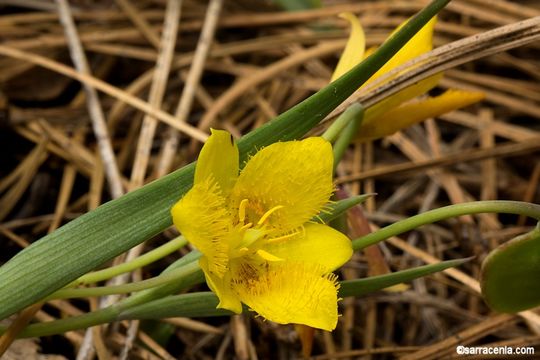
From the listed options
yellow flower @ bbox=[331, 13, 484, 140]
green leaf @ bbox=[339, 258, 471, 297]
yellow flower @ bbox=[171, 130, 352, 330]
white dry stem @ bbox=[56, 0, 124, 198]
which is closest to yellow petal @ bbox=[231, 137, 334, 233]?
yellow flower @ bbox=[171, 130, 352, 330]

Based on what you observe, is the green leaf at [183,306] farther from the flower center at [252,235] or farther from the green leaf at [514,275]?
the green leaf at [514,275]

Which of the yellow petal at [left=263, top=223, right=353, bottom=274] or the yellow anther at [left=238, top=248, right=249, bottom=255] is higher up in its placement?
the yellow petal at [left=263, top=223, right=353, bottom=274]

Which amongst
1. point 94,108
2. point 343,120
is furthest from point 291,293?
point 94,108

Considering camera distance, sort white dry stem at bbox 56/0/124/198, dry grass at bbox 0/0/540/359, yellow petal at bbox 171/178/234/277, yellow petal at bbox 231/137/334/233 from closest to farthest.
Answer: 1. yellow petal at bbox 171/178/234/277
2. yellow petal at bbox 231/137/334/233
3. dry grass at bbox 0/0/540/359
4. white dry stem at bbox 56/0/124/198

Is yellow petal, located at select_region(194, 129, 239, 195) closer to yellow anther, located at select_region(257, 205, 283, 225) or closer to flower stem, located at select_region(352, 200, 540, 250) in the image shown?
yellow anther, located at select_region(257, 205, 283, 225)

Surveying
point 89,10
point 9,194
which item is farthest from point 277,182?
point 89,10

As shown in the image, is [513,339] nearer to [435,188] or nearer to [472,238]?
[472,238]

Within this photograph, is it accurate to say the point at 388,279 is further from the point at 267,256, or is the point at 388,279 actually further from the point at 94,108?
the point at 94,108
